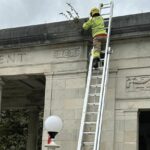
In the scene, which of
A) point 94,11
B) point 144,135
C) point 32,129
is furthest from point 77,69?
point 32,129

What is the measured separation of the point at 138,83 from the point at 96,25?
1937 millimetres

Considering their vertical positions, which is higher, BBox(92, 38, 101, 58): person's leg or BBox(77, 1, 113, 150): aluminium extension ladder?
BBox(92, 38, 101, 58): person's leg

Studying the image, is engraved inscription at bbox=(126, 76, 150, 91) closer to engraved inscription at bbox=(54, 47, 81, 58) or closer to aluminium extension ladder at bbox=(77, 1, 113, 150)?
aluminium extension ladder at bbox=(77, 1, 113, 150)

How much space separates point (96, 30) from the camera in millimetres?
12922

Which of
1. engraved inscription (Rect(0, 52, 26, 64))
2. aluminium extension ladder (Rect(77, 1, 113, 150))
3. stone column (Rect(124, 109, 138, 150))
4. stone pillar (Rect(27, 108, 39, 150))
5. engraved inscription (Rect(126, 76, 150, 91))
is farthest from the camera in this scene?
stone pillar (Rect(27, 108, 39, 150))

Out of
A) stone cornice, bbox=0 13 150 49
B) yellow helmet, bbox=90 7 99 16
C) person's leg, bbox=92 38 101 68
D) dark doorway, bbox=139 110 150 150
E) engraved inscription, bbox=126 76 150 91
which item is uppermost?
yellow helmet, bbox=90 7 99 16

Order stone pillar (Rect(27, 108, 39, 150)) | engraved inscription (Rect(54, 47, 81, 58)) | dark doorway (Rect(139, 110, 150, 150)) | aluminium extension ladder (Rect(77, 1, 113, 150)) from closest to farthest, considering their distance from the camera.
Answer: aluminium extension ladder (Rect(77, 1, 113, 150)), engraved inscription (Rect(54, 47, 81, 58)), dark doorway (Rect(139, 110, 150, 150)), stone pillar (Rect(27, 108, 39, 150))

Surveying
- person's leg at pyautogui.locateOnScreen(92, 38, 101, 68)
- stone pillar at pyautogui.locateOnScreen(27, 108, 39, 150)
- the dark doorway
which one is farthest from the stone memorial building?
stone pillar at pyautogui.locateOnScreen(27, 108, 39, 150)

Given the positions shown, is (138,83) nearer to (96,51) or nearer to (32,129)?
(96,51)

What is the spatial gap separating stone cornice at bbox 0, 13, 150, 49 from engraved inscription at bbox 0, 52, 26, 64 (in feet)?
0.86

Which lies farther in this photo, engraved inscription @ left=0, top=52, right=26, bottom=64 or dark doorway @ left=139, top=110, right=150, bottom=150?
dark doorway @ left=139, top=110, right=150, bottom=150

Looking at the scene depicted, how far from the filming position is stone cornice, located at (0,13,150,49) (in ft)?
42.8

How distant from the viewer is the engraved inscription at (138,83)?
12.7 metres

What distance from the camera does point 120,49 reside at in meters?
13.3
